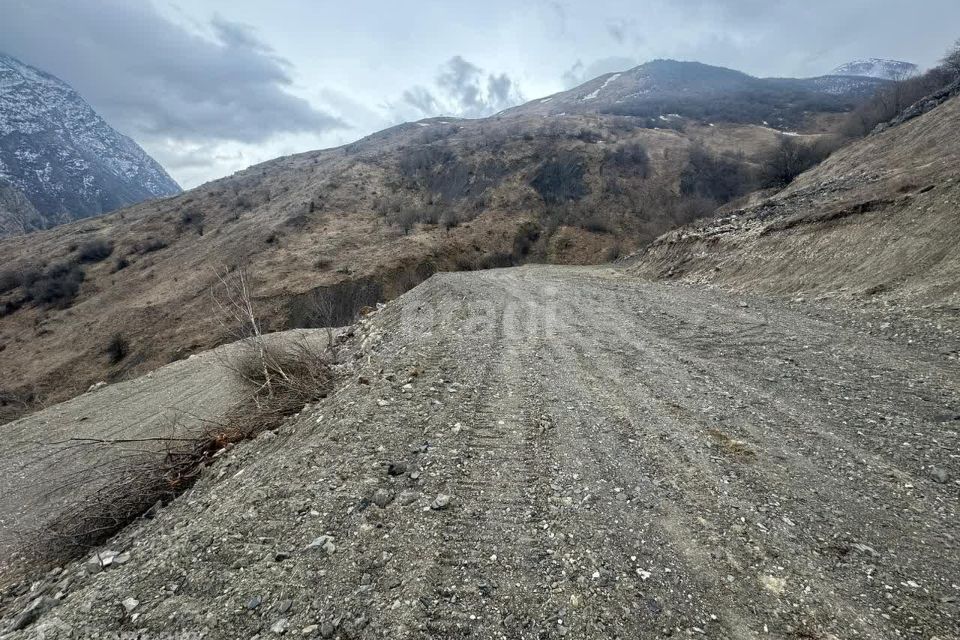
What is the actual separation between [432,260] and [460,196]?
13.6m

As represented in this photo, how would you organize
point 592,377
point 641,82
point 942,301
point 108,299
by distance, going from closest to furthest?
point 592,377 → point 942,301 → point 108,299 → point 641,82

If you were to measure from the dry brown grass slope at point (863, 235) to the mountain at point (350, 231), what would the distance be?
11.4 metres

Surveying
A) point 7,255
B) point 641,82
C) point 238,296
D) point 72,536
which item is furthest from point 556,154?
point 641,82

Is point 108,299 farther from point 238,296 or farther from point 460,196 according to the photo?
point 460,196

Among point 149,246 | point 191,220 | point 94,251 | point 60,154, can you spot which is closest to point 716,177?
point 191,220

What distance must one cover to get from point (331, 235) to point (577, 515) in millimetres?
28452

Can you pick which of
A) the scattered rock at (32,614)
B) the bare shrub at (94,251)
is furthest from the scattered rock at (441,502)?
the bare shrub at (94,251)

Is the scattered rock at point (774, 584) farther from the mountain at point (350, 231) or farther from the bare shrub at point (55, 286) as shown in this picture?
the bare shrub at point (55, 286)

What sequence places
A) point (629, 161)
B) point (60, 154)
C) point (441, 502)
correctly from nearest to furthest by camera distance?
point (441, 502), point (629, 161), point (60, 154)

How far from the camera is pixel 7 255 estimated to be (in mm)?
38688

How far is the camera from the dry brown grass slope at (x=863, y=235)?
24.8 ft

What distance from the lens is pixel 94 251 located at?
3331cm

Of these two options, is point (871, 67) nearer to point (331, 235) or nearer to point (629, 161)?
point (629, 161)

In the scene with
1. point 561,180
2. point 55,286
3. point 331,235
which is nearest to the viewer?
point 55,286
